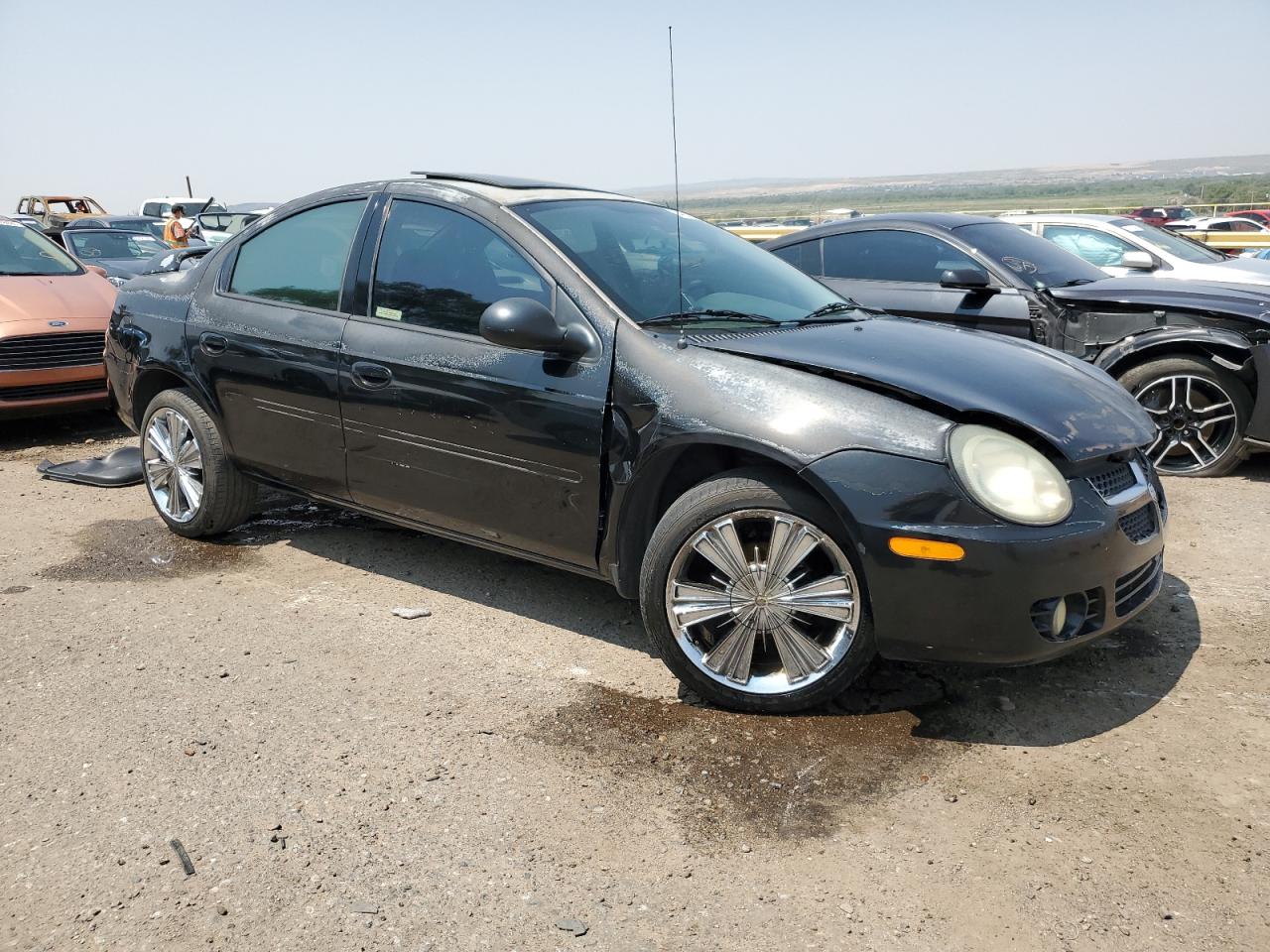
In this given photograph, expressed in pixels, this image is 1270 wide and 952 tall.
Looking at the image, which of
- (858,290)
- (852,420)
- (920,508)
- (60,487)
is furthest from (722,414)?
(60,487)

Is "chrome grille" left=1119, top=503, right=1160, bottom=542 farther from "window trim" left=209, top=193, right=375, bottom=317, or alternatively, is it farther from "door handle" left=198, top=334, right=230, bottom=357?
"door handle" left=198, top=334, right=230, bottom=357

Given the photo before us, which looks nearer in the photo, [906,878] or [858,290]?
[906,878]

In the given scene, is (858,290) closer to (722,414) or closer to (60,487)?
(722,414)

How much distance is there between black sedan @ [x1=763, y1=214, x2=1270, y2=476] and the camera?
20.3 ft

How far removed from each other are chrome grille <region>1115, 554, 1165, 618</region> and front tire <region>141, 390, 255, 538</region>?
3.78 meters

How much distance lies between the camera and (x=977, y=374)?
3518 mm

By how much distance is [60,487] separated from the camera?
257 inches

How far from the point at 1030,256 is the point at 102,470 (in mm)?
6075

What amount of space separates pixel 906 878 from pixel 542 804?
38.8 inches

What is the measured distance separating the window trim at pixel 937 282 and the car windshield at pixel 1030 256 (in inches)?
2.6

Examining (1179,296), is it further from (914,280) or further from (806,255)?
(806,255)

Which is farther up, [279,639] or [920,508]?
[920,508]

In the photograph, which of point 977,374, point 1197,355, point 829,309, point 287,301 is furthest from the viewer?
point 1197,355

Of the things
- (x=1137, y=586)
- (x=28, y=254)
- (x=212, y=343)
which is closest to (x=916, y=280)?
(x=1137, y=586)
